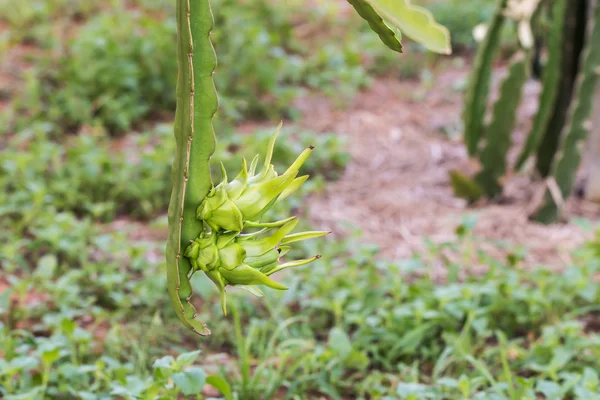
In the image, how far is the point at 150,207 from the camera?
280cm

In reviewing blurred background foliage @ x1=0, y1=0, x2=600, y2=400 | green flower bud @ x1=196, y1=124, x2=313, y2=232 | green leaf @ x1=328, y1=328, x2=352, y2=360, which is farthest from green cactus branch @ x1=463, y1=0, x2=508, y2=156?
green flower bud @ x1=196, y1=124, x2=313, y2=232

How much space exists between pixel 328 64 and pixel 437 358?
2.65 metres

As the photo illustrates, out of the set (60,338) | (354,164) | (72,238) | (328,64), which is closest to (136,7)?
(328,64)

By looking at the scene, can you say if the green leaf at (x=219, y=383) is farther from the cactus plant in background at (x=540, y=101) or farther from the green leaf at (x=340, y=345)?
the cactus plant in background at (x=540, y=101)

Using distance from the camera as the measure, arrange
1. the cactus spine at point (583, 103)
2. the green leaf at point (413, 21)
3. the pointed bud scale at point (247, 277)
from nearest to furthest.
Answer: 1. the green leaf at point (413, 21)
2. the pointed bud scale at point (247, 277)
3. the cactus spine at point (583, 103)

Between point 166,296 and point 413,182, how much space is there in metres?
1.46

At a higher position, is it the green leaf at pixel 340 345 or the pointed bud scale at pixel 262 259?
the pointed bud scale at pixel 262 259

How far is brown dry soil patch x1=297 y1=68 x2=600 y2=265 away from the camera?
9.07 feet

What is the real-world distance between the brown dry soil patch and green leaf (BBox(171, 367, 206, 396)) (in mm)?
1308

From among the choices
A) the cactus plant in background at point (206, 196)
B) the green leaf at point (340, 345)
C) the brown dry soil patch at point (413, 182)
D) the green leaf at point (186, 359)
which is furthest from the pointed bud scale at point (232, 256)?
the brown dry soil patch at point (413, 182)

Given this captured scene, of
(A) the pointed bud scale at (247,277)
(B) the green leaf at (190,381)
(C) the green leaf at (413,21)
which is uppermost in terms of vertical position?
(C) the green leaf at (413,21)

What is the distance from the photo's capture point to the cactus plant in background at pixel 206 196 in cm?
113

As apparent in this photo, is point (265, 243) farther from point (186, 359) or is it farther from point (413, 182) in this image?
point (413, 182)

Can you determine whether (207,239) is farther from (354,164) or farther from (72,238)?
(354,164)
